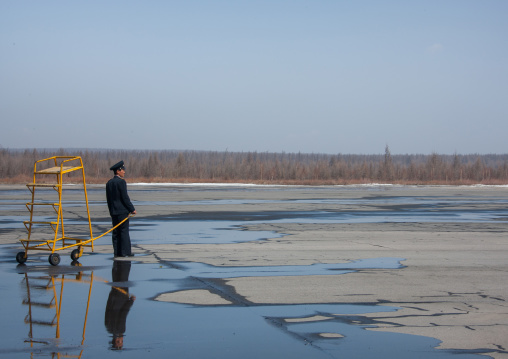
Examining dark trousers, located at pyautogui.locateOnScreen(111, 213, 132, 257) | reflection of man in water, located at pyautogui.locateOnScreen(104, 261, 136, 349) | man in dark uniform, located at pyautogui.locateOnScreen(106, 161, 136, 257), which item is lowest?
reflection of man in water, located at pyautogui.locateOnScreen(104, 261, 136, 349)

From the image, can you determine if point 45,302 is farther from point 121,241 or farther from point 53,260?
point 121,241

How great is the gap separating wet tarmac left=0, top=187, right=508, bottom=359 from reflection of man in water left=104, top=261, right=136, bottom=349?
1 centimetres

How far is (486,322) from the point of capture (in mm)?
7969

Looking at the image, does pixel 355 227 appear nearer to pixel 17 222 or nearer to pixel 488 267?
pixel 488 267

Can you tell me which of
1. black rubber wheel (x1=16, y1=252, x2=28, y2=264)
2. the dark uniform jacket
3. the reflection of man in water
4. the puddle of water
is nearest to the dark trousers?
the dark uniform jacket

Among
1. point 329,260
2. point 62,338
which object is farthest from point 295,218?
point 62,338

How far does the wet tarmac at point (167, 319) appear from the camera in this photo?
6.66 meters

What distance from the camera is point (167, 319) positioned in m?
8.02

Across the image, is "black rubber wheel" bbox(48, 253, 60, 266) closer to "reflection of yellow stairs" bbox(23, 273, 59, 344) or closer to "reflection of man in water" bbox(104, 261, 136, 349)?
"reflection of yellow stairs" bbox(23, 273, 59, 344)

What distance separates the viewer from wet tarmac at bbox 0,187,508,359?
6.66 meters

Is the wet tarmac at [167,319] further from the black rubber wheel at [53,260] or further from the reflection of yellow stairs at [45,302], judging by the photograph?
the black rubber wheel at [53,260]

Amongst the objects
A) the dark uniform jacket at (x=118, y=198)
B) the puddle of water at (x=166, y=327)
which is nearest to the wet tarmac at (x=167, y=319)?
the puddle of water at (x=166, y=327)

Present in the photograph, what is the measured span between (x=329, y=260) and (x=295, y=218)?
38.1 feet

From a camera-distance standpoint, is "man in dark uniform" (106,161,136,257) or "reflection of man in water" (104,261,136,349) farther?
"man in dark uniform" (106,161,136,257)
